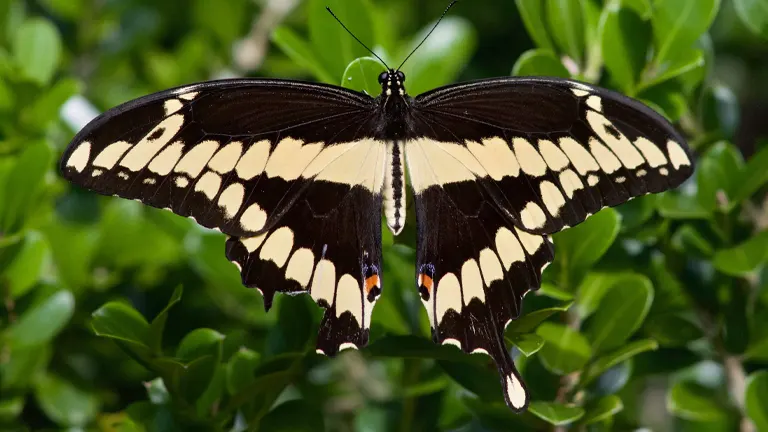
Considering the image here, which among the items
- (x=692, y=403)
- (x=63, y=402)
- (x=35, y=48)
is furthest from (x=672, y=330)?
(x=35, y=48)

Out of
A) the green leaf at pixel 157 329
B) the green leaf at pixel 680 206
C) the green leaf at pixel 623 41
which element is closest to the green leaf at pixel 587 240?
the green leaf at pixel 680 206

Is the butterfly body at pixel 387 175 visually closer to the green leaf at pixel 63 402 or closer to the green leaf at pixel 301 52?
the green leaf at pixel 301 52

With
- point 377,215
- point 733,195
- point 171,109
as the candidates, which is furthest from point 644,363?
point 171,109

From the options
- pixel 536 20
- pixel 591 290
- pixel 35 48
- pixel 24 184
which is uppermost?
pixel 35 48

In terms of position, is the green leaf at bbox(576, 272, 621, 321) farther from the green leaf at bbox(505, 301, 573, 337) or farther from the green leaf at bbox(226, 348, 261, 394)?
the green leaf at bbox(226, 348, 261, 394)

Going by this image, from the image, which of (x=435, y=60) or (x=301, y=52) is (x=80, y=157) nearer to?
(x=301, y=52)

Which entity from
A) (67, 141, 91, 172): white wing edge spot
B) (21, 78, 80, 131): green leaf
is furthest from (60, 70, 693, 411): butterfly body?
(21, 78, 80, 131): green leaf
